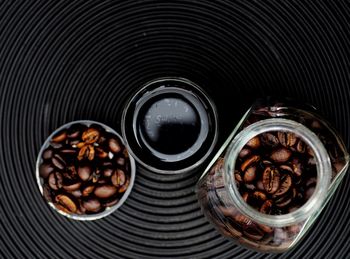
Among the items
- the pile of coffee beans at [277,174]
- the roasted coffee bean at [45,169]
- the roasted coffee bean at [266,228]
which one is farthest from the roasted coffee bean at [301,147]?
the roasted coffee bean at [45,169]

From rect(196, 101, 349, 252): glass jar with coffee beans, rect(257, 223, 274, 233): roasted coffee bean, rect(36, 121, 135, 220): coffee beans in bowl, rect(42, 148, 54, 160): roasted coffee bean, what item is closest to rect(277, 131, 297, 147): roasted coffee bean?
rect(196, 101, 349, 252): glass jar with coffee beans

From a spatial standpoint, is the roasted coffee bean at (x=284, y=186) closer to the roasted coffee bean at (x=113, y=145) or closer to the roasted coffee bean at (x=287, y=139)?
the roasted coffee bean at (x=287, y=139)

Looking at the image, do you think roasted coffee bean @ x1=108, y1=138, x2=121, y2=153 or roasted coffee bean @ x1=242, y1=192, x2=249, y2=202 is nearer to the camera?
roasted coffee bean @ x1=242, y1=192, x2=249, y2=202

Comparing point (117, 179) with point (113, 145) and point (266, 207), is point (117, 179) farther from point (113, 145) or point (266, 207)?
point (266, 207)

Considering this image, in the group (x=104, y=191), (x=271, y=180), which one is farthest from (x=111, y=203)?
(x=271, y=180)

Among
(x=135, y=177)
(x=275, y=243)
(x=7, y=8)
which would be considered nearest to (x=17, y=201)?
(x=135, y=177)

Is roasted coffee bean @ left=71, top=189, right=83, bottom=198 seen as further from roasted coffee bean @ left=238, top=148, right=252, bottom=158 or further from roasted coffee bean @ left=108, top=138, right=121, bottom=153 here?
roasted coffee bean @ left=238, top=148, right=252, bottom=158

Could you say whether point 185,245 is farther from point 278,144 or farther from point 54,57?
point 54,57
